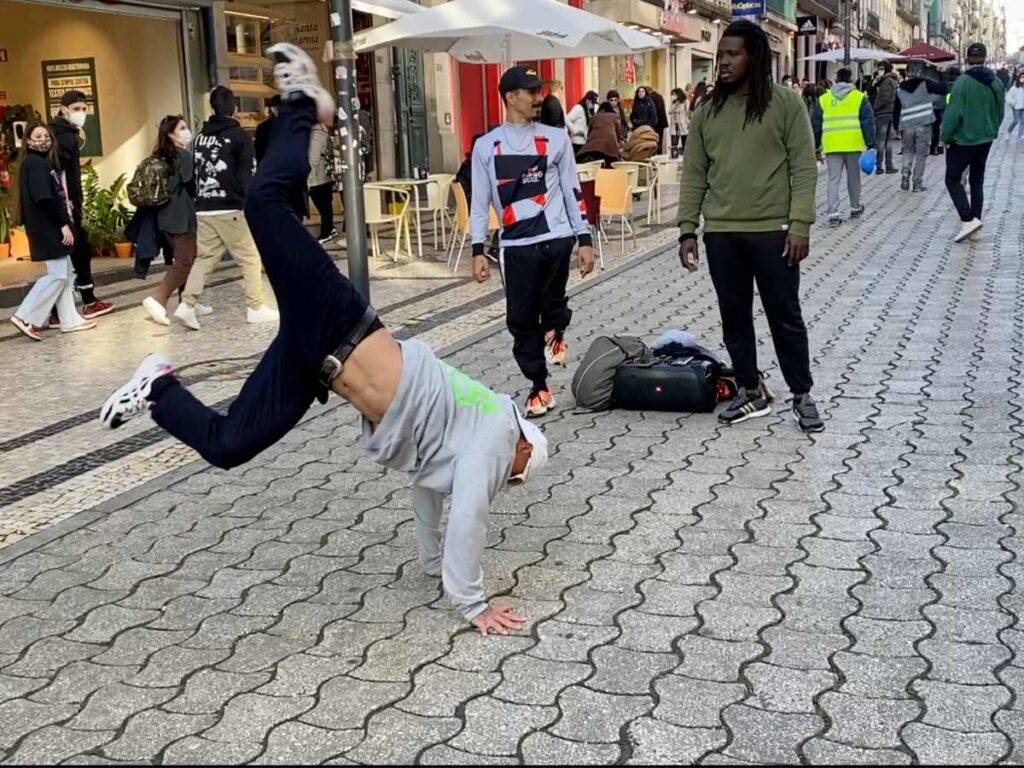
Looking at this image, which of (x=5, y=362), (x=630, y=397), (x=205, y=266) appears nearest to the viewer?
(x=630, y=397)

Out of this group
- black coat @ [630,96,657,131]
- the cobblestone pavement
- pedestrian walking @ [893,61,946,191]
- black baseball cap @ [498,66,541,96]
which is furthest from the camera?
black coat @ [630,96,657,131]

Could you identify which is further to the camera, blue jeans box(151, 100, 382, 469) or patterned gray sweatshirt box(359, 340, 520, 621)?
patterned gray sweatshirt box(359, 340, 520, 621)

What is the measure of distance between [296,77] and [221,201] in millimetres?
6061

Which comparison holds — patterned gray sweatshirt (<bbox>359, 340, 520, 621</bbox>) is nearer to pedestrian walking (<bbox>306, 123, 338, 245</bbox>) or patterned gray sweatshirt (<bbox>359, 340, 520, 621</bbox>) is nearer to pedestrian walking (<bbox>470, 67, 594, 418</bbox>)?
pedestrian walking (<bbox>470, 67, 594, 418</bbox>)

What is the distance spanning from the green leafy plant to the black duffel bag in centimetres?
820

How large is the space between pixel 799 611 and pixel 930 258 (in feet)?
27.7

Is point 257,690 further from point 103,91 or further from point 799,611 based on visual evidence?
point 103,91

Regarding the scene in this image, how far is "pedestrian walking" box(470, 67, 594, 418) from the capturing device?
20.1 ft

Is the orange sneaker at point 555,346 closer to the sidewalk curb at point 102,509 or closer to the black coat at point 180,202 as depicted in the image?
the sidewalk curb at point 102,509

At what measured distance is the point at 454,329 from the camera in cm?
881

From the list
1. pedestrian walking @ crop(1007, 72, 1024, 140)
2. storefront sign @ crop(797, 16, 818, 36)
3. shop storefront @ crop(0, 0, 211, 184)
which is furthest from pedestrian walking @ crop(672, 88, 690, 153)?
storefront sign @ crop(797, 16, 818, 36)

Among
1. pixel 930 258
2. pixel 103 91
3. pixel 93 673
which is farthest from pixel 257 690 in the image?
pixel 103 91

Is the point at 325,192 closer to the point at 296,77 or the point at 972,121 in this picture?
the point at 972,121

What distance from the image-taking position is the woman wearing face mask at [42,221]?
8.88 m
